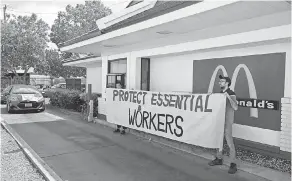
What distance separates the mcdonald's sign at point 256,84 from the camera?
5.26 m

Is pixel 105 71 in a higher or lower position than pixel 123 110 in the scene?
higher

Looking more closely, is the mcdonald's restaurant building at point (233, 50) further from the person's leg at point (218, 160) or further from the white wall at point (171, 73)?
the person's leg at point (218, 160)

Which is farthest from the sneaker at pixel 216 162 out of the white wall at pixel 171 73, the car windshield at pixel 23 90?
the car windshield at pixel 23 90

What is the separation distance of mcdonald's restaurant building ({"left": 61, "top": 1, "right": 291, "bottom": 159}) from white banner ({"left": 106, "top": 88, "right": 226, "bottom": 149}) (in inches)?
49.4

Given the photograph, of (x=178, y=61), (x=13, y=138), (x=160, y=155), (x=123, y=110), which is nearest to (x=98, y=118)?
(x=123, y=110)

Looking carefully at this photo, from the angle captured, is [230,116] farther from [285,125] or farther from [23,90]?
[23,90]

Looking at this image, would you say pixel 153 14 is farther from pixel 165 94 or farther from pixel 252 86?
pixel 252 86

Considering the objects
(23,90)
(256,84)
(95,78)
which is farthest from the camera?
(95,78)

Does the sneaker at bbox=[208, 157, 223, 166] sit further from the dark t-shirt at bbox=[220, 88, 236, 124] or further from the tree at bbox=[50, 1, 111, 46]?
the tree at bbox=[50, 1, 111, 46]

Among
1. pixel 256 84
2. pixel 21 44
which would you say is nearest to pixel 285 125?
pixel 256 84

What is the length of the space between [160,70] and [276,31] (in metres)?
4.28

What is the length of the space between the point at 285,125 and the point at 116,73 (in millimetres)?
6582

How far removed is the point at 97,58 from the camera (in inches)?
519

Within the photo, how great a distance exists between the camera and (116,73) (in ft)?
33.1
